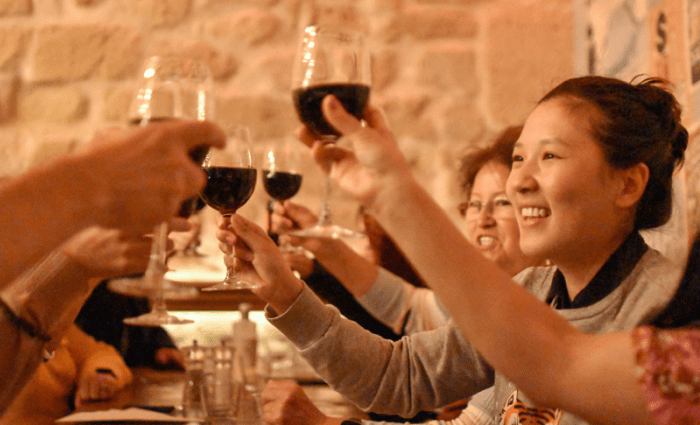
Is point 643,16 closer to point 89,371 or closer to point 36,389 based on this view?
point 89,371

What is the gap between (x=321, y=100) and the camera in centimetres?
80

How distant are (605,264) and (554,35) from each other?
6.46ft

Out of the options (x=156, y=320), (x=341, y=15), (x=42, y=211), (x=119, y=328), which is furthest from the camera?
(x=341, y=15)

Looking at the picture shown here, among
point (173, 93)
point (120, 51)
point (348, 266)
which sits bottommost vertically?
point (348, 266)

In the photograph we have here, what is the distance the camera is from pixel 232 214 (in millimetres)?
1104

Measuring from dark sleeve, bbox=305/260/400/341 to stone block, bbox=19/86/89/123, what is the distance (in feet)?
4.47

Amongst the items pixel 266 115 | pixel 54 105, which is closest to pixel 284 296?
pixel 266 115

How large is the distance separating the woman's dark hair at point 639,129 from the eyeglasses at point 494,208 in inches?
28.7

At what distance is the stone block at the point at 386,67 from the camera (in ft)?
9.09

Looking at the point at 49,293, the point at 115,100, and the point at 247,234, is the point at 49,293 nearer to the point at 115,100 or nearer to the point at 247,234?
the point at 247,234

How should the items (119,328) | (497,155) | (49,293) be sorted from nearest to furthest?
(49,293) < (497,155) < (119,328)

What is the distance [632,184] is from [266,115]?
1.91 metres

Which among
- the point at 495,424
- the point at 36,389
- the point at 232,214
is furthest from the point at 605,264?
the point at 36,389

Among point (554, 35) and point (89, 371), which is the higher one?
point (554, 35)
